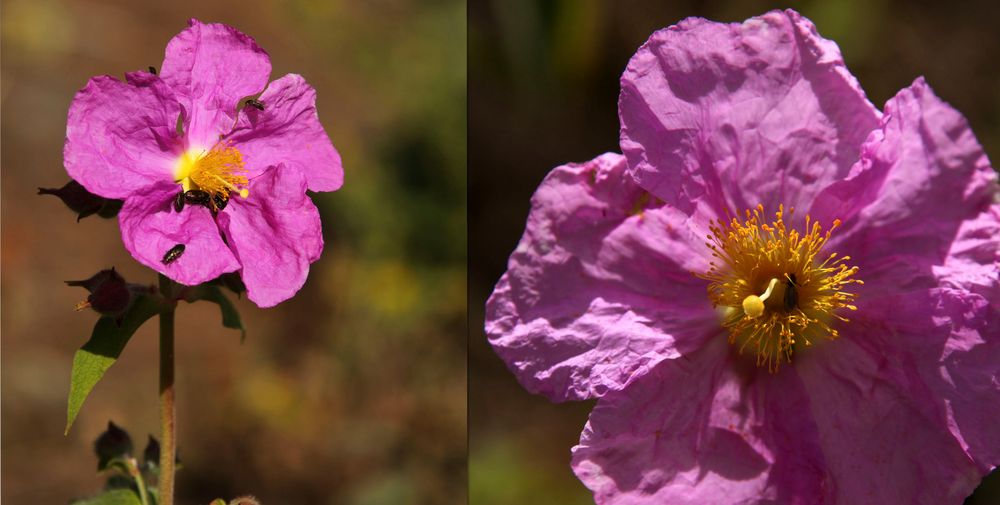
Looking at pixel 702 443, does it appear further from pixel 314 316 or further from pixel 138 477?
pixel 314 316

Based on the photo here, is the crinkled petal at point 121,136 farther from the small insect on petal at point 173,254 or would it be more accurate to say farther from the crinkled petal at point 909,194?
the crinkled petal at point 909,194

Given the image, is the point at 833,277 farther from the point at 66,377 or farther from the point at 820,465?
the point at 66,377

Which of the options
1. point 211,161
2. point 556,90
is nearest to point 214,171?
point 211,161

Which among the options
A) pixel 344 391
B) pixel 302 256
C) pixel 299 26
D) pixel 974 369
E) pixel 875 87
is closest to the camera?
pixel 974 369

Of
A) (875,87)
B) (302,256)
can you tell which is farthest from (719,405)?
(875,87)

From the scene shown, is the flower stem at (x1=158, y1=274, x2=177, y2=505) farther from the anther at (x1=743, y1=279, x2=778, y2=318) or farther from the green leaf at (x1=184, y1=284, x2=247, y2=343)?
the anther at (x1=743, y1=279, x2=778, y2=318)

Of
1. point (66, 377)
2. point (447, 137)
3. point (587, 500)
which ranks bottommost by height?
point (66, 377)

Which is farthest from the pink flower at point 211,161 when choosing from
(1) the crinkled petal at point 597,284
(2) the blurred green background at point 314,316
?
(2) the blurred green background at point 314,316
